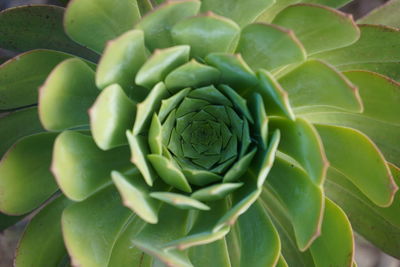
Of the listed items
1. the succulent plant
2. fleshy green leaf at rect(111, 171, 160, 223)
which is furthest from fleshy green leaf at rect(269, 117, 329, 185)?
fleshy green leaf at rect(111, 171, 160, 223)

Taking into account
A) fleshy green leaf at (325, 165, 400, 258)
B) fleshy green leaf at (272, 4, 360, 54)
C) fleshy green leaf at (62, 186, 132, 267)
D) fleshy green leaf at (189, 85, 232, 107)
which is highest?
fleshy green leaf at (272, 4, 360, 54)

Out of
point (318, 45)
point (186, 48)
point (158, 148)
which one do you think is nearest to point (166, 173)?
point (158, 148)

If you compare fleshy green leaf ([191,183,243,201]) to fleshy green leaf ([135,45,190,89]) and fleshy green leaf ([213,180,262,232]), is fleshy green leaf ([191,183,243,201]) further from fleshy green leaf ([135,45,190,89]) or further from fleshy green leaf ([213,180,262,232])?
fleshy green leaf ([135,45,190,89])

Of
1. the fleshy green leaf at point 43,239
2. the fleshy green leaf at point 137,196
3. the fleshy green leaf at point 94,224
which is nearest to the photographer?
the fleshy green leaf at point 137,196

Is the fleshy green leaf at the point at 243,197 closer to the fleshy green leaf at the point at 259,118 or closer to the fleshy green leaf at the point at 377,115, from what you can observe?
the fleshy green leaf at the point at 259,118

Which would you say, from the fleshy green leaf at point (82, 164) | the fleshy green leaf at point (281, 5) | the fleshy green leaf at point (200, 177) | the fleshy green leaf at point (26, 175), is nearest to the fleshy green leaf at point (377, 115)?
the fleshy green leaf at point (281, 5)

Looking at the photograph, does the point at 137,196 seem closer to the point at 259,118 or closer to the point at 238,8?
the point at 259,118

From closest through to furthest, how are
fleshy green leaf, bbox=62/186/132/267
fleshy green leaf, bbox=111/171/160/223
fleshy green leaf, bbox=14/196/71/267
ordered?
1. fleshy green leaf, bbox=111/171/160/223
2. fleshy green leaf, bbox=62/186/132/267
3. fleshy green leaf, bbox=14/196/71/267

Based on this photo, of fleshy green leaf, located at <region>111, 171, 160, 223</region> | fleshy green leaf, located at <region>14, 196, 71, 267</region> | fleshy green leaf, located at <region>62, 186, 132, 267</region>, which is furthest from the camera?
fleshy green leaf, located at <region>14, 196, 71, 267</region>
